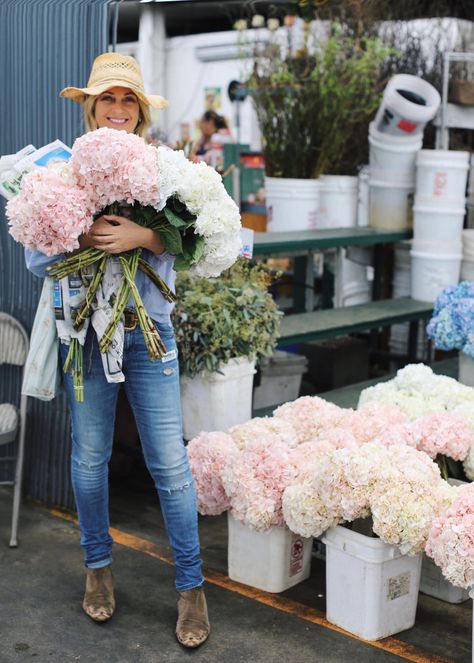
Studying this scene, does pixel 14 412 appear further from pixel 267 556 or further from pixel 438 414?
pixel 438 414

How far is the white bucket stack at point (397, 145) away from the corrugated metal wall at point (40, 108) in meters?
2.62

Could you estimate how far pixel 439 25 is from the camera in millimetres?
7812

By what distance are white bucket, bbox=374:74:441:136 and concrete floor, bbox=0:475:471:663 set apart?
334 centimetres

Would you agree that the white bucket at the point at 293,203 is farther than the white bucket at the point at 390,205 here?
No

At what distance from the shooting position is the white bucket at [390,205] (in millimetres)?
6762

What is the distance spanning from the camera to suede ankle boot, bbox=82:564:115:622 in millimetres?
3658

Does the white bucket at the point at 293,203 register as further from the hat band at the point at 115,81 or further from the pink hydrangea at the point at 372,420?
the hat band at the point at 115,81

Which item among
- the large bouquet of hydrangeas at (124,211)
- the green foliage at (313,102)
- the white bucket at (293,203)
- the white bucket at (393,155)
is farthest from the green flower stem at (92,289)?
the white bucket at (393,155)

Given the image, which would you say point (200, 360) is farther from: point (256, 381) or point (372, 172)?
point (372, 172)

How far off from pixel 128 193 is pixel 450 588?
6.85 feet

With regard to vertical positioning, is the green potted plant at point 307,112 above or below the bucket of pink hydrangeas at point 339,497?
above

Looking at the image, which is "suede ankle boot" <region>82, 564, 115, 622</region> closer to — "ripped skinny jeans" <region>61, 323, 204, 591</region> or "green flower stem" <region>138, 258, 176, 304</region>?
"ripped skinny jeans" <region>61, 323, 204, 591</region>

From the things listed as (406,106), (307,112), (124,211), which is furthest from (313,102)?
(124,211)

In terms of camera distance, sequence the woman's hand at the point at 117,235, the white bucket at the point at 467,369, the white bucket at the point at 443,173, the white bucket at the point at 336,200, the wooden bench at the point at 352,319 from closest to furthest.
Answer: the woman's hand at the point at 117,235, the white bucket at the point at 467,369, the wooden bench at the point at 352,319, the white bucket at the point at 443,173, the white bucket at the point at 336,200
